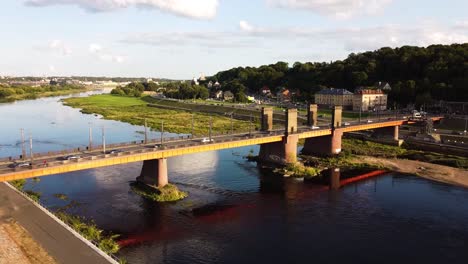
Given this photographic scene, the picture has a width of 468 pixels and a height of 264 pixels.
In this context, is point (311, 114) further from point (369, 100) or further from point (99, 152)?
point (369, 100)

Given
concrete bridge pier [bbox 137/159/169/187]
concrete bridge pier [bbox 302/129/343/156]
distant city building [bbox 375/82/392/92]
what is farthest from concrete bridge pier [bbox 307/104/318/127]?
distant city building [bbox 375/82/392/92]

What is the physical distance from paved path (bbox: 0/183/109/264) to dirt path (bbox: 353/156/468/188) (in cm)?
5542

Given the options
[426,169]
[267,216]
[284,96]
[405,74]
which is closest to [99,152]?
[267,216]

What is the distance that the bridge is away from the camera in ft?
138

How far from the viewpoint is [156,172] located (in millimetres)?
50938

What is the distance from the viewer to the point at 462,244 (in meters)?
39.2

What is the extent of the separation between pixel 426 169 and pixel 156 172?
4763 centimetres

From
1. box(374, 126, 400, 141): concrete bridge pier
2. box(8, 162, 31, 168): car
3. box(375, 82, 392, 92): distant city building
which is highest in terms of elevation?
box(375, 82, 392, 92): distant city building

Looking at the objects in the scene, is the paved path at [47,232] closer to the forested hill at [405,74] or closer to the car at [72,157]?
the car at [72,157]

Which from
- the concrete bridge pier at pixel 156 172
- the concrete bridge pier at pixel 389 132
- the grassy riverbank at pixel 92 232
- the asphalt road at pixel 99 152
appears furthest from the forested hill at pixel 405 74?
the grassy riverbank at pixel 92 232

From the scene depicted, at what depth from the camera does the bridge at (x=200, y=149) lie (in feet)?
138

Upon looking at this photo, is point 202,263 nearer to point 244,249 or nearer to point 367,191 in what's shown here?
point 244,249

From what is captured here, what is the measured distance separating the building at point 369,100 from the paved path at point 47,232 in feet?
364

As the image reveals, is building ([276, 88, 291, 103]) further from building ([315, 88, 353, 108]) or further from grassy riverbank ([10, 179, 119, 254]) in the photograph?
grassy riverbank ([10, 179, 119, 254])
